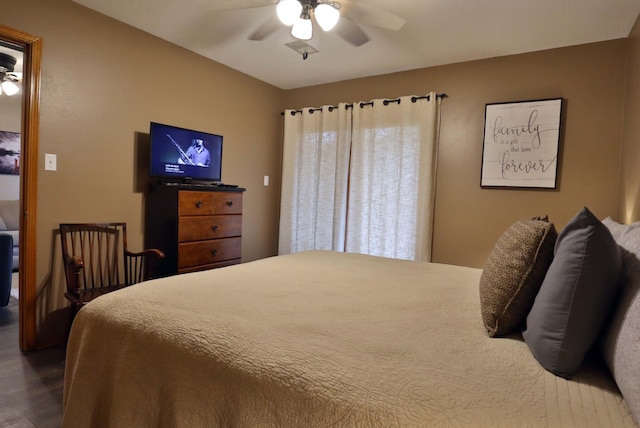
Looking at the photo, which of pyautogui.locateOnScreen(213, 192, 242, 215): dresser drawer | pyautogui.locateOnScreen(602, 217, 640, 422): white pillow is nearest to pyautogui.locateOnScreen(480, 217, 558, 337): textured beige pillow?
pyautogui.locateOnScreen(602, 217, 640, 422): white pillow

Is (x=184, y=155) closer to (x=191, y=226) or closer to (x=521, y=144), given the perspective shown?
(x=191, y=226)

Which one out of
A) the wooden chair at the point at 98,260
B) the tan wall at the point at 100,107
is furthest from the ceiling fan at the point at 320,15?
the wooden chair at the point at 98,260

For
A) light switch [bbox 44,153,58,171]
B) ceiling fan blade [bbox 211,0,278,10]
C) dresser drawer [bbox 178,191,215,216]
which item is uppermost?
ceiling fan blade [bbox 211,0,278,10]

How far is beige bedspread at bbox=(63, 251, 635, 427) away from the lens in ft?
2.45

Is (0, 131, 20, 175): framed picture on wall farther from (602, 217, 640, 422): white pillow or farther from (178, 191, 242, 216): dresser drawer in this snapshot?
(602, 217, 640, 422): white pillow

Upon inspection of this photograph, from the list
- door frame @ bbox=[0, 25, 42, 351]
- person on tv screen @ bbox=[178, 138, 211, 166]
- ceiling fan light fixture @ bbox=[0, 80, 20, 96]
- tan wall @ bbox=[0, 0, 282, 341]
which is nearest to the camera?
door frame @ bbox=[0, 25, 42, 351]

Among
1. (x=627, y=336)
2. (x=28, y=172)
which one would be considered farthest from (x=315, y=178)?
(x=627, y=336)

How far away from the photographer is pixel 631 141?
2.42m

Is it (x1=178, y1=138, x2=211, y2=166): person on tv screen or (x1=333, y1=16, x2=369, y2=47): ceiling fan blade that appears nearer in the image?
(x1=333, y1=16, x2=369, y2=47): ceiling fan blade

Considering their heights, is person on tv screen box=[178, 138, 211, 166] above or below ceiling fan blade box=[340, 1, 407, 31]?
below

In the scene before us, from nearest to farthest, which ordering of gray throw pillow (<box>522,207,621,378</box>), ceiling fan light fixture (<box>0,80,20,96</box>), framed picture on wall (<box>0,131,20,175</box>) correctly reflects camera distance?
gray throw pillow (<box>522,207,621,378</box>) < ceiling fan light fixture (<box>0,80,20,96</box>) < framed picture on wall (<box>0,131,20,175</box>)

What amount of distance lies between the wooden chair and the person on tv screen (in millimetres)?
819

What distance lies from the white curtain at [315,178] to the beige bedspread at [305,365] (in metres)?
2.38

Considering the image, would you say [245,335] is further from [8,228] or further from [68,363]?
[8,228]
